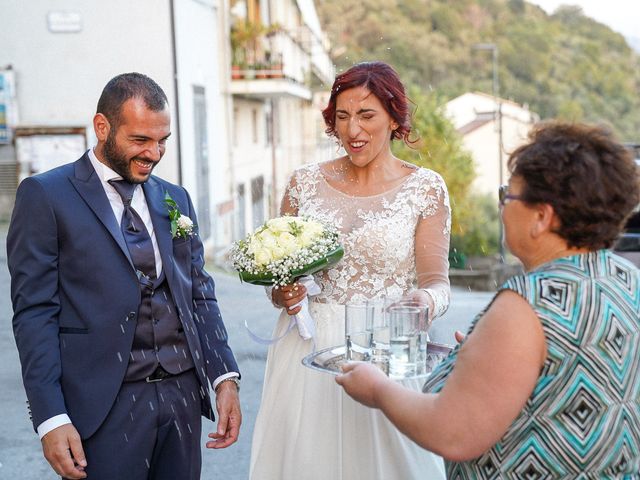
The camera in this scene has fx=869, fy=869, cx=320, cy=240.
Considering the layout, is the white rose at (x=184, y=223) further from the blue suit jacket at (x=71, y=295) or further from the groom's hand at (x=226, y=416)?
the groom's hand at (x=226, y=416)

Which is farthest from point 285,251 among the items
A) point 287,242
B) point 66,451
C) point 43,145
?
point 43,145

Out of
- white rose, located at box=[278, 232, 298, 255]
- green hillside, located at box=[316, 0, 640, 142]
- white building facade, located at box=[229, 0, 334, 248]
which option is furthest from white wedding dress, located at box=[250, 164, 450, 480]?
green hillside, located at box=[316, 0, 640, 142]

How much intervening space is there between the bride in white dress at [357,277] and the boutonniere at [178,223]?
0.53 m

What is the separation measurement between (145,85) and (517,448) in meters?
1.67

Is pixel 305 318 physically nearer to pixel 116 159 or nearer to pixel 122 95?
pixel 116 159

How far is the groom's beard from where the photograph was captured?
2.86m

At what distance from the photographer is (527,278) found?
1.94 meters

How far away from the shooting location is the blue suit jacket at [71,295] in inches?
107

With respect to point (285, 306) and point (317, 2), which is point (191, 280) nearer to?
point (285, 306)

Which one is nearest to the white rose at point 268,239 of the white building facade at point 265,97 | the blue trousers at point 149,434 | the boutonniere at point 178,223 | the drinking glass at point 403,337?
the boutonniere at point 178,223

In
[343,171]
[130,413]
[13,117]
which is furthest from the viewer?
[13,117]

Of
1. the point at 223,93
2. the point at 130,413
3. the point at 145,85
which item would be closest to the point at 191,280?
the point at 130,413

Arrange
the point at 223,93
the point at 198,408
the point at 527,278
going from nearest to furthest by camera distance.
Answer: the point at 527,278 < the point at 198,408 < the point at 223,93

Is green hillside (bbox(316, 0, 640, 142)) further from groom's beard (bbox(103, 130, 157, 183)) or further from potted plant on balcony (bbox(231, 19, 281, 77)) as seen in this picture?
groom's beard (bbox(103, 130, 157, 183))
